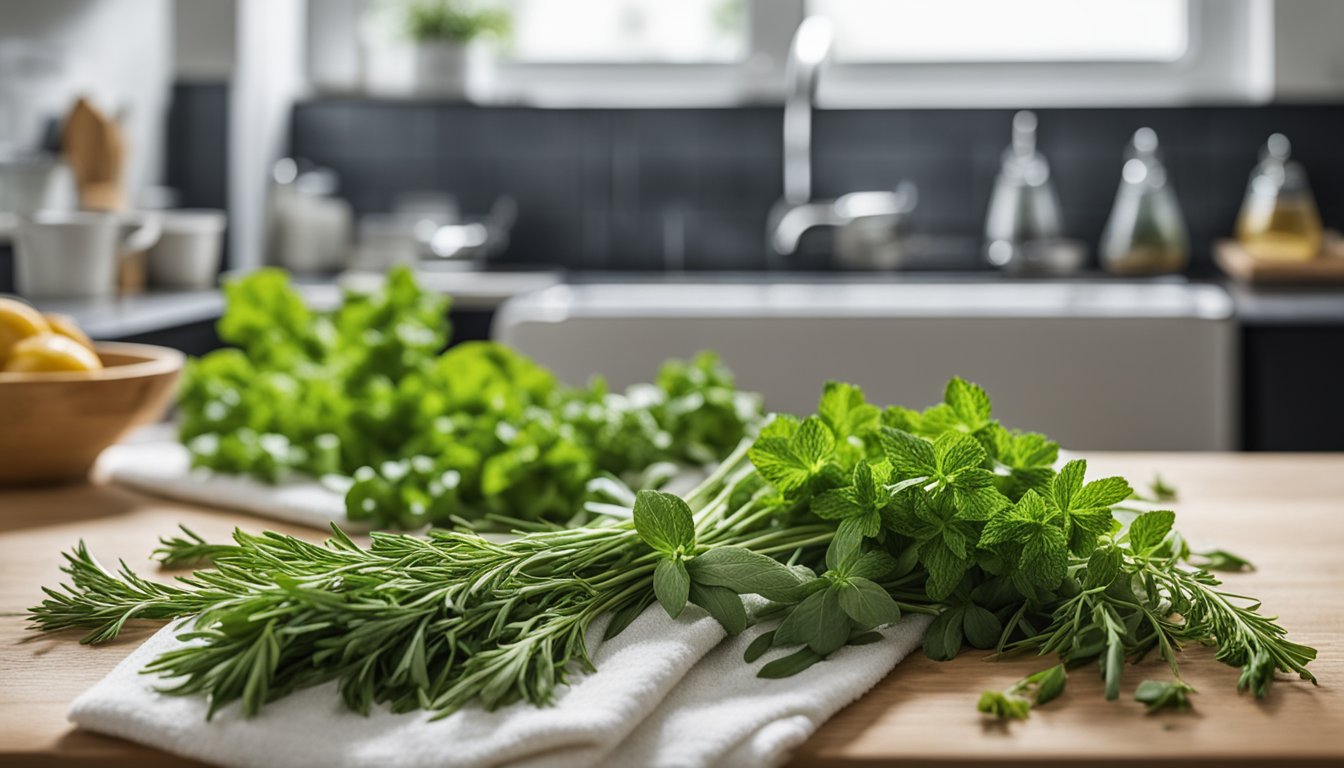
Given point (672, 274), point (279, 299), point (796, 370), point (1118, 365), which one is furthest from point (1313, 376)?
point (279, 299)

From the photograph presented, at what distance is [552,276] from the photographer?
10.0 feet

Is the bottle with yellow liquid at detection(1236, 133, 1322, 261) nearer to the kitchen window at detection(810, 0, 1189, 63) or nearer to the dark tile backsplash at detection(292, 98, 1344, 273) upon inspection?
the dark tile backsplash at detection(292, 98, 1344, 273)

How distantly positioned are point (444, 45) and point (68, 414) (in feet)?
7.63

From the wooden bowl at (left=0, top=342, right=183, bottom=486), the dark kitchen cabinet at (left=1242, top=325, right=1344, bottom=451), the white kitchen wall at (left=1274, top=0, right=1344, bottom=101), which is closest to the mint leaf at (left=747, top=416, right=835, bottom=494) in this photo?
the wooden bowl at (left=0, top=342, right=183, bottom=486)

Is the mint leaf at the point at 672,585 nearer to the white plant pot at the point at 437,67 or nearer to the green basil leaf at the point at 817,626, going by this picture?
the green basil leaf at the point at 817,626

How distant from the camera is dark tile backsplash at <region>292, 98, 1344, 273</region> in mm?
3273

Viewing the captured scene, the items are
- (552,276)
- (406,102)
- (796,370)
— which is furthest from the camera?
(406,102)

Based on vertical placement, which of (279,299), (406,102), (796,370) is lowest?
(796,370)

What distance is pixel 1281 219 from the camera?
9.25ft

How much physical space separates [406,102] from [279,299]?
7.13 ft

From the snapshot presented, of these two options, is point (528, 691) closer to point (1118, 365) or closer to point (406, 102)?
point (1118, 365)

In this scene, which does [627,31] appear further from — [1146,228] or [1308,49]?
[1308,49]

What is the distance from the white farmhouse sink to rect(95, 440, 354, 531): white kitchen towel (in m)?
1.40

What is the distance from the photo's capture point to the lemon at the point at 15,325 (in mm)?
1108
